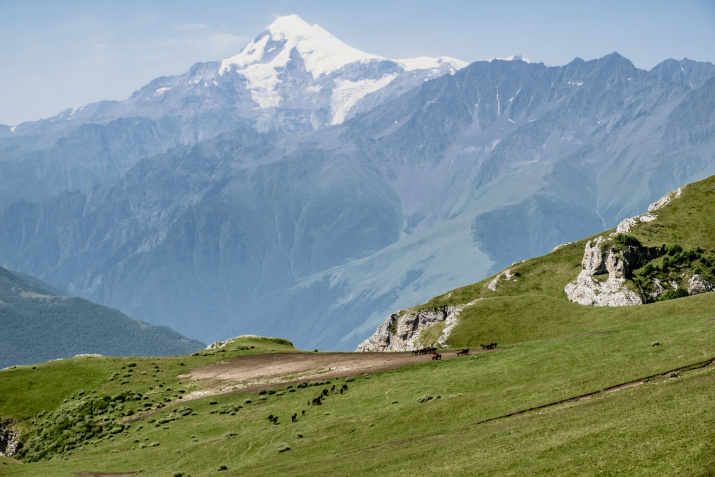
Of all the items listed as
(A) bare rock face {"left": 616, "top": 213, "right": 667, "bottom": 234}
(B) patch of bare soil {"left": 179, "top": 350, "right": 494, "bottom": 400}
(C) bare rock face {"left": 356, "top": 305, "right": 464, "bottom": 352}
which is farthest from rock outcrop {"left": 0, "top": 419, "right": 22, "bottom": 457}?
(A) bare rock face {"left": 616, "top": 213, "right": 667, "bottom": 234}

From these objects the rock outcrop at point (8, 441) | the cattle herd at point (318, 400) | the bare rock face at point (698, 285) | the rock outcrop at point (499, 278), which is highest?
the rock outcrop at point (499, 278)

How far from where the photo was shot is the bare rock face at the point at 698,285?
12569cm

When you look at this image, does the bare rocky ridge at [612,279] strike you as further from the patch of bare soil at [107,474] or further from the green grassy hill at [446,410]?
the patch of bare soil at [107,474]

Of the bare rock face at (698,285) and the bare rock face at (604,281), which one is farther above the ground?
the bare rock face at (604,281)

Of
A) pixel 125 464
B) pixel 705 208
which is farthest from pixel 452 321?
pixel 125 464

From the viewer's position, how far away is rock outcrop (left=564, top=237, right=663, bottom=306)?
132 meters

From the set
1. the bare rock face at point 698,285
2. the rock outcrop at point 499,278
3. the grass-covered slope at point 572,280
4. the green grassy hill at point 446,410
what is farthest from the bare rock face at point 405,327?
the bare rock face at point 698,285

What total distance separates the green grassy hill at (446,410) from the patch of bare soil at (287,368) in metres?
2.90

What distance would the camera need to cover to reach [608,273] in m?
137

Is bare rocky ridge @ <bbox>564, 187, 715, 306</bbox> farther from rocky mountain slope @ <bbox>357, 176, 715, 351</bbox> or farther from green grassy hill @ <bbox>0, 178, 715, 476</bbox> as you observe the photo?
green grassy hill @ <bbox>0, 178, 715, 476</bbox>

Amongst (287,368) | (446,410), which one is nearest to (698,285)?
(287,368)

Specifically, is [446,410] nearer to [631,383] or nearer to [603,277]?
[631,383]

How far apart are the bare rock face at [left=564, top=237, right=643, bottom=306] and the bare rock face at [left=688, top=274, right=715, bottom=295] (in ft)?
26.7

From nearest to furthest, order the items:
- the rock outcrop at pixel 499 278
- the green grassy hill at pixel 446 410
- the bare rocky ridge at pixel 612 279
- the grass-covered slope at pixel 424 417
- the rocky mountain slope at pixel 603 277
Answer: the grass-covered slope at pixel 424 417 < the green grassy hill at pixel 446 410 < the bare rocky ridge at pixel 612 279 < the rocky mountain slope at pixel 603 277 < the rock outcrop at pixel 499 278
